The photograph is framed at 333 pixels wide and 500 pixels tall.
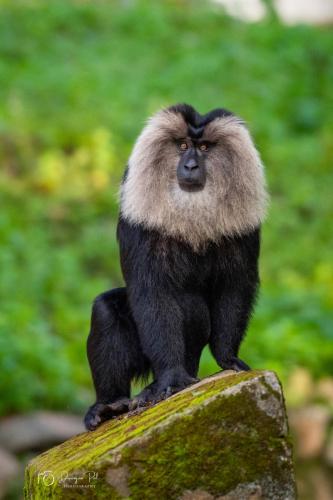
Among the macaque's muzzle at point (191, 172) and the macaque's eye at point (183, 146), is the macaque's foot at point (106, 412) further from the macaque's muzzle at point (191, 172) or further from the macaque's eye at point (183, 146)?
the macaque's eye at point (183, 146)

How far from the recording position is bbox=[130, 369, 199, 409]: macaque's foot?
4527 millimetres

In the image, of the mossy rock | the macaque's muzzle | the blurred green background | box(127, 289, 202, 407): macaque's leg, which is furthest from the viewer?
the blurred green background

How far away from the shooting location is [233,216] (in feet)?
15.6

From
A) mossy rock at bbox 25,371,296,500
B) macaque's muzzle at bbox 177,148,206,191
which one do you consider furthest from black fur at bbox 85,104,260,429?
mossy rock at bbox 25,371,296,500

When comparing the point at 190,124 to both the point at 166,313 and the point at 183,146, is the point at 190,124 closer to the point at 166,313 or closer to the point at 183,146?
the point at 183,146

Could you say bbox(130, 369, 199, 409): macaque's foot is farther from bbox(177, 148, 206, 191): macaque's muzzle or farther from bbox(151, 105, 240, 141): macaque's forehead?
bbox(151, 105, 240, 141): macaque's forehead

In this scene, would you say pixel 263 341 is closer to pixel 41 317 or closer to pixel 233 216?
pixel 41 317

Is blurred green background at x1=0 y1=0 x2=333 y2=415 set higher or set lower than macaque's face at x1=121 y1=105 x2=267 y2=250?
higher

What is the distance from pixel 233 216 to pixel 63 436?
3755 millimetres

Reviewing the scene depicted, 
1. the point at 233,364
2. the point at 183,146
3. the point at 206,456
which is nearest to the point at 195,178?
the point at 183,146

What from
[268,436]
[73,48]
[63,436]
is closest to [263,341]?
[63,436]

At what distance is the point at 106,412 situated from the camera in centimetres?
475

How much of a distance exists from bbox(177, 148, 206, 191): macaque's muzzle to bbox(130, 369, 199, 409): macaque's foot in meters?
0.92

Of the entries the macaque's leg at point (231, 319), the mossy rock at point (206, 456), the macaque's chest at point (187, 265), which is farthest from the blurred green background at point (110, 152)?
the mossy rock at point (206, 456)
